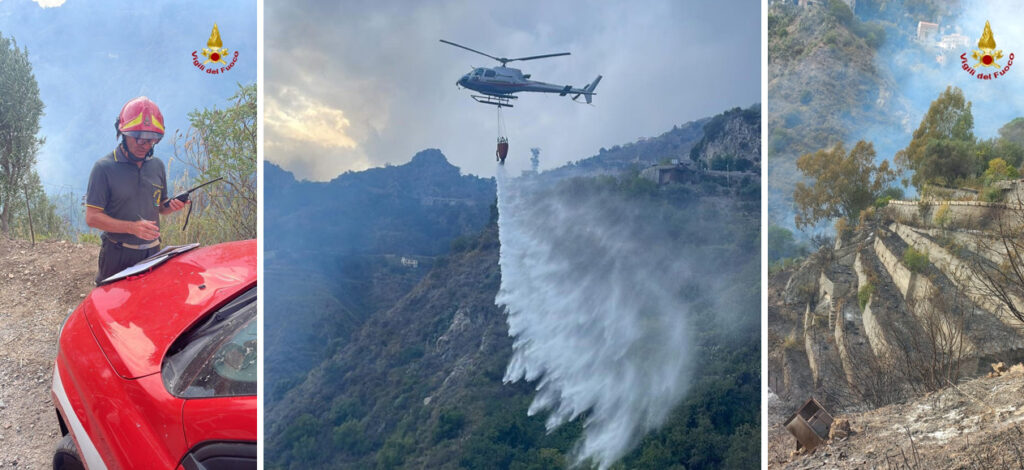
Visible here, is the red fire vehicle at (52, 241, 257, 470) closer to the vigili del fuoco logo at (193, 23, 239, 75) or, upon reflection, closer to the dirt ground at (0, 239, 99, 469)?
the dirt ground at (0, 239, 99, 469)

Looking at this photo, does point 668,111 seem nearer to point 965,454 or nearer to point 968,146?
point 968,146

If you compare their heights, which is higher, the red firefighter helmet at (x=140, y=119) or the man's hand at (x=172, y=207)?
the red firefighter helmet at (x=140, y=119)

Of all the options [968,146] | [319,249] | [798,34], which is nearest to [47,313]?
[319,249]

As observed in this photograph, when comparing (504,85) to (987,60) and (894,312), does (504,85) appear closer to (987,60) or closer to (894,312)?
(894,312)

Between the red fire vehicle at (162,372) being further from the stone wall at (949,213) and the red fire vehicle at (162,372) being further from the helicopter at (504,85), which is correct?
the stone wall at (949,213)

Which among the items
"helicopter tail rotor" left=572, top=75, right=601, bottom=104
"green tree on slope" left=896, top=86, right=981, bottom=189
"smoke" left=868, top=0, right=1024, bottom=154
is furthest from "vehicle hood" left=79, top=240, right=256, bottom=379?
"green tree on slope" left=896, top=86, right=981, bottom=189

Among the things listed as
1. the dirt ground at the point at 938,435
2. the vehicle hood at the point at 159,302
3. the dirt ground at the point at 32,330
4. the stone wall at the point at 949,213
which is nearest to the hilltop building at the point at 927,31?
the stone wall at the point at 949,213
